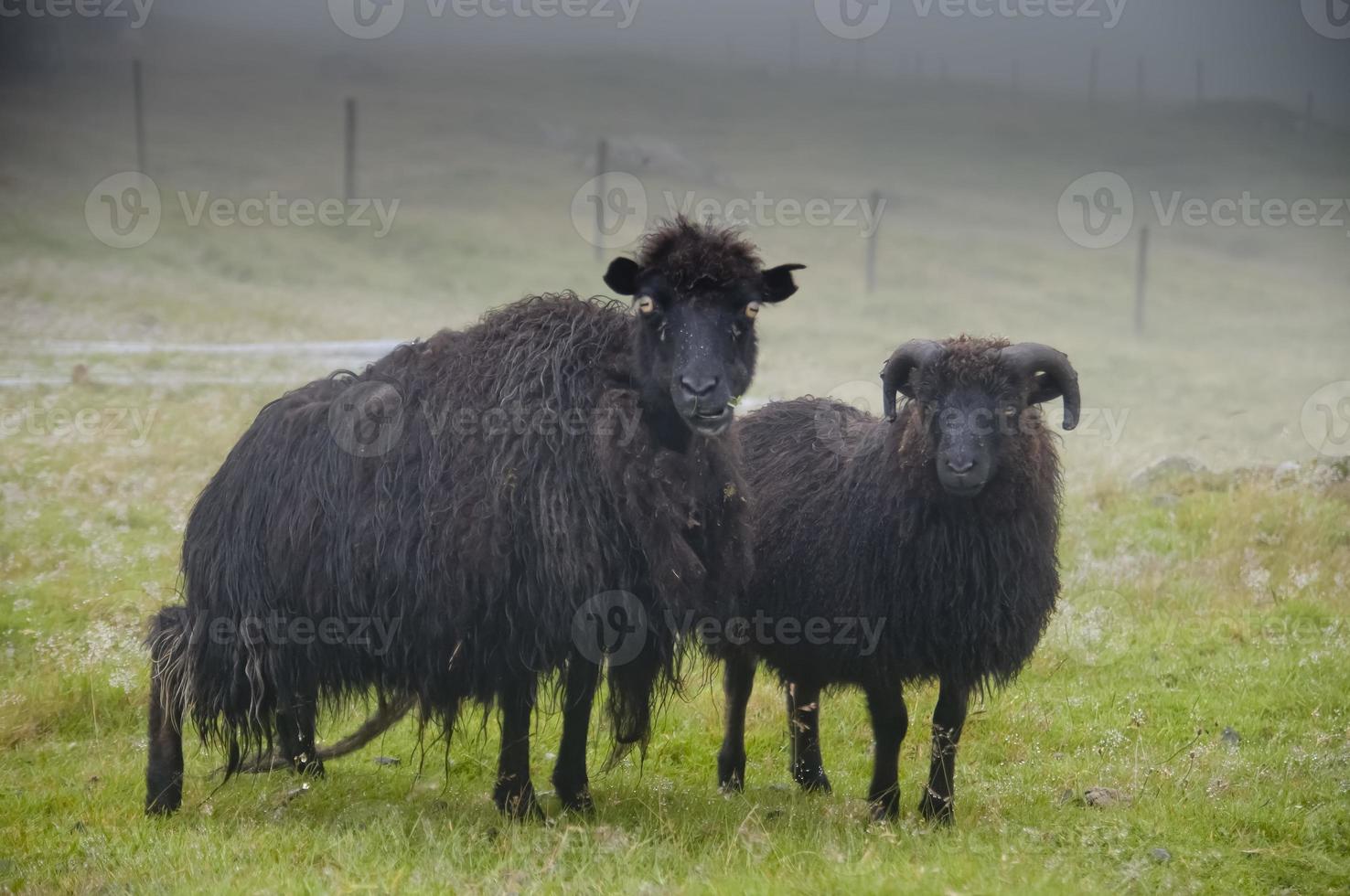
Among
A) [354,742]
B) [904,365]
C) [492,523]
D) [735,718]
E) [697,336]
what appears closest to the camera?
[697,336]

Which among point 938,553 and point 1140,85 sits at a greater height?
point 1140,85

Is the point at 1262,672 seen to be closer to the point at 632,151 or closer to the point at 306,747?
the point at 306,747

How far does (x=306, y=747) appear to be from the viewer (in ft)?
26.1

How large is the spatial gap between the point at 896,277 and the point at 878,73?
221 feet

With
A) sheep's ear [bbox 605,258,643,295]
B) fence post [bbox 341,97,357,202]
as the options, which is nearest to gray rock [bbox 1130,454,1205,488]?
sheep's ear [bbox 605,258,643,295]

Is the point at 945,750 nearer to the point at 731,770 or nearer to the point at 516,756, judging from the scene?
the point at 731,770

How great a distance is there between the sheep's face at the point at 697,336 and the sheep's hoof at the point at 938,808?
8.43 feet

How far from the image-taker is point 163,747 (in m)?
7.22

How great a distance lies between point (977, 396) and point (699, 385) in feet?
6.36

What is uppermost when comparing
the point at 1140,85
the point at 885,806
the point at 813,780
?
the point at 1140,85

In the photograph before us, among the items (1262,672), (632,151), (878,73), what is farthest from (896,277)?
(878,73)

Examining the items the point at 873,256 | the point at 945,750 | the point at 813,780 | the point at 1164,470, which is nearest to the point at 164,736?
the point at 813,780

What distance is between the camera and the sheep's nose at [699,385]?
629cm

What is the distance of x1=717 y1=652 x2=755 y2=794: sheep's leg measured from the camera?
828 cm
